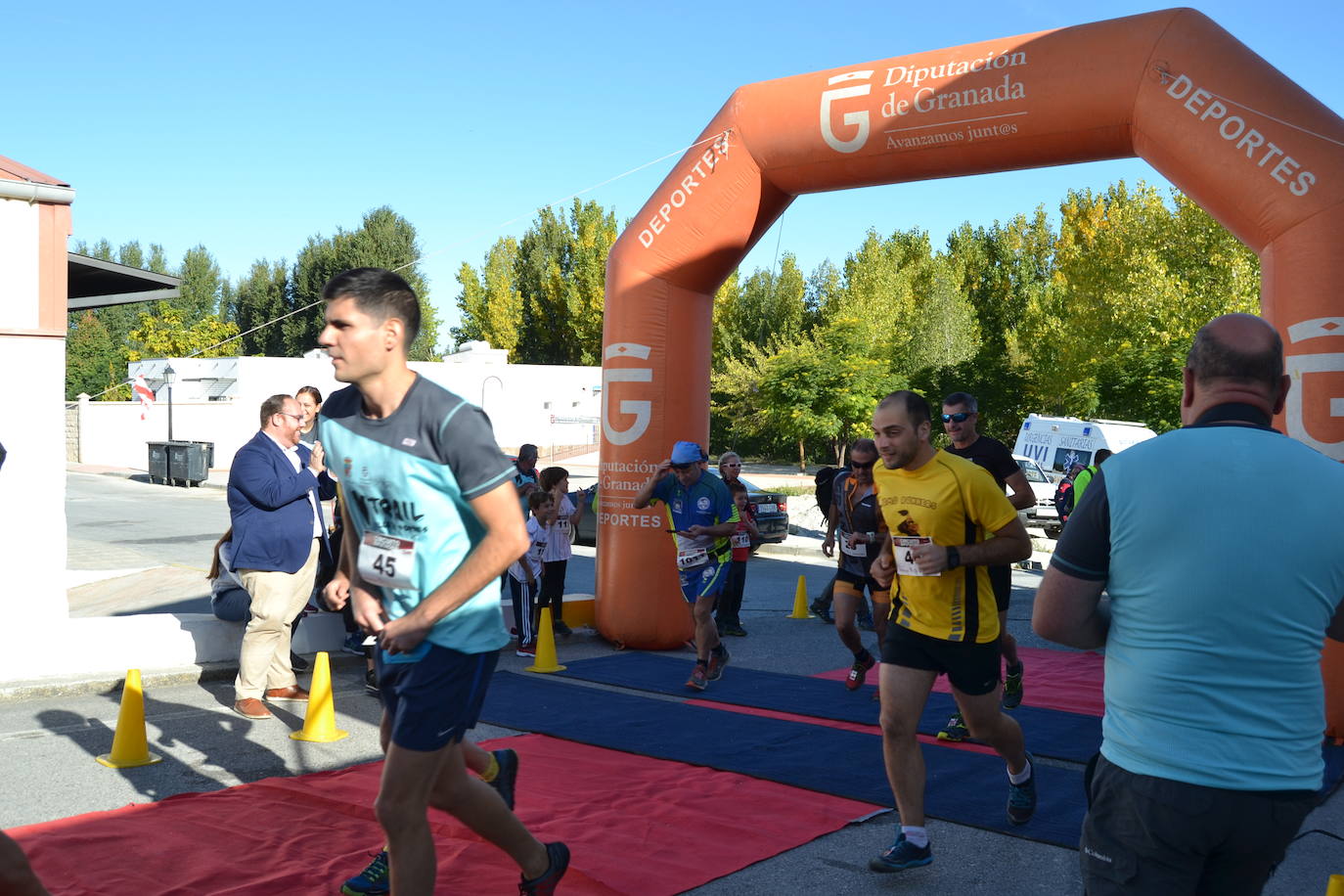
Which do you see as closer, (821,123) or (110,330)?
(821,123)

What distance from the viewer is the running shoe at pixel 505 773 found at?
167 inches

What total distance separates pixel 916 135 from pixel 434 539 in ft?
21.6

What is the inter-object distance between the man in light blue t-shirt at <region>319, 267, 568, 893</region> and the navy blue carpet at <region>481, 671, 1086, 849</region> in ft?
9.61

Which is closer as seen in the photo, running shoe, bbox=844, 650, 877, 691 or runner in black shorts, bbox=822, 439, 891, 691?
runner in black shorts, bbox=822, 439, 891, 691

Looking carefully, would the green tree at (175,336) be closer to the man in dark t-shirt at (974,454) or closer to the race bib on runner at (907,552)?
the man in dark t-shirt at (974,454)

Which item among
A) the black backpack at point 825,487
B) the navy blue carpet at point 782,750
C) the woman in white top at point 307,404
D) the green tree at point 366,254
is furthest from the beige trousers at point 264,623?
the green tree at point 366,254

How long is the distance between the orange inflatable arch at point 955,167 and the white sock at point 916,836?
12.0 ft

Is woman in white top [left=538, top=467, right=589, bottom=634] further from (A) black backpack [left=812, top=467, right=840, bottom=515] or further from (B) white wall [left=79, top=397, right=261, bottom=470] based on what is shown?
(B) white wall [left=79, top=397, right=261, bottom=470]

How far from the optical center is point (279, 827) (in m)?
4.88

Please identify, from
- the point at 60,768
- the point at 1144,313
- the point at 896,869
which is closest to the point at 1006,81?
the point at 896,869

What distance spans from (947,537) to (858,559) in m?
3.64

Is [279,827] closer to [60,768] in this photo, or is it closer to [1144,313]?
[60,768]

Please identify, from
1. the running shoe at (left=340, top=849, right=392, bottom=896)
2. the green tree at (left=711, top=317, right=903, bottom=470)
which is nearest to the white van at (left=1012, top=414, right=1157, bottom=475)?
the green tree at (left=711, top=317, right=903, bottom=470)

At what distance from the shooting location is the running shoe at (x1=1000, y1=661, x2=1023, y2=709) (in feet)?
25.2
